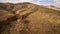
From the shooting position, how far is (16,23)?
3.16 feet

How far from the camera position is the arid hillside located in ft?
2.89

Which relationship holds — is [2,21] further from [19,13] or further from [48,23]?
[48,23]

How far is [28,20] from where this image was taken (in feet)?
3.21

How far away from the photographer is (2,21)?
0.95 metres

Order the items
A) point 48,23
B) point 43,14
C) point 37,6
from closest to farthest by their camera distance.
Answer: point 48,23, point 43,14, point 37,6

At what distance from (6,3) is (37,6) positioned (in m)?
0.34

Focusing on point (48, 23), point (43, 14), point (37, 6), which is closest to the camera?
point (48, 23)

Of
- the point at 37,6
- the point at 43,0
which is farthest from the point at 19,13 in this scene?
the point at 43,0

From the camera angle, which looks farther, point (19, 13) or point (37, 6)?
point (37, 6)

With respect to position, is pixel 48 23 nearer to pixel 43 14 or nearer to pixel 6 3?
pixel 43 14

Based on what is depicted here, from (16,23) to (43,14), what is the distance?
251 millimetres

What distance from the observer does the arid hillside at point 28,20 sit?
88 cm

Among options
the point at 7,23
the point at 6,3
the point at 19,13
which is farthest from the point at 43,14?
the point at 6,3

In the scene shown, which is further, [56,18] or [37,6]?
[37,6]
